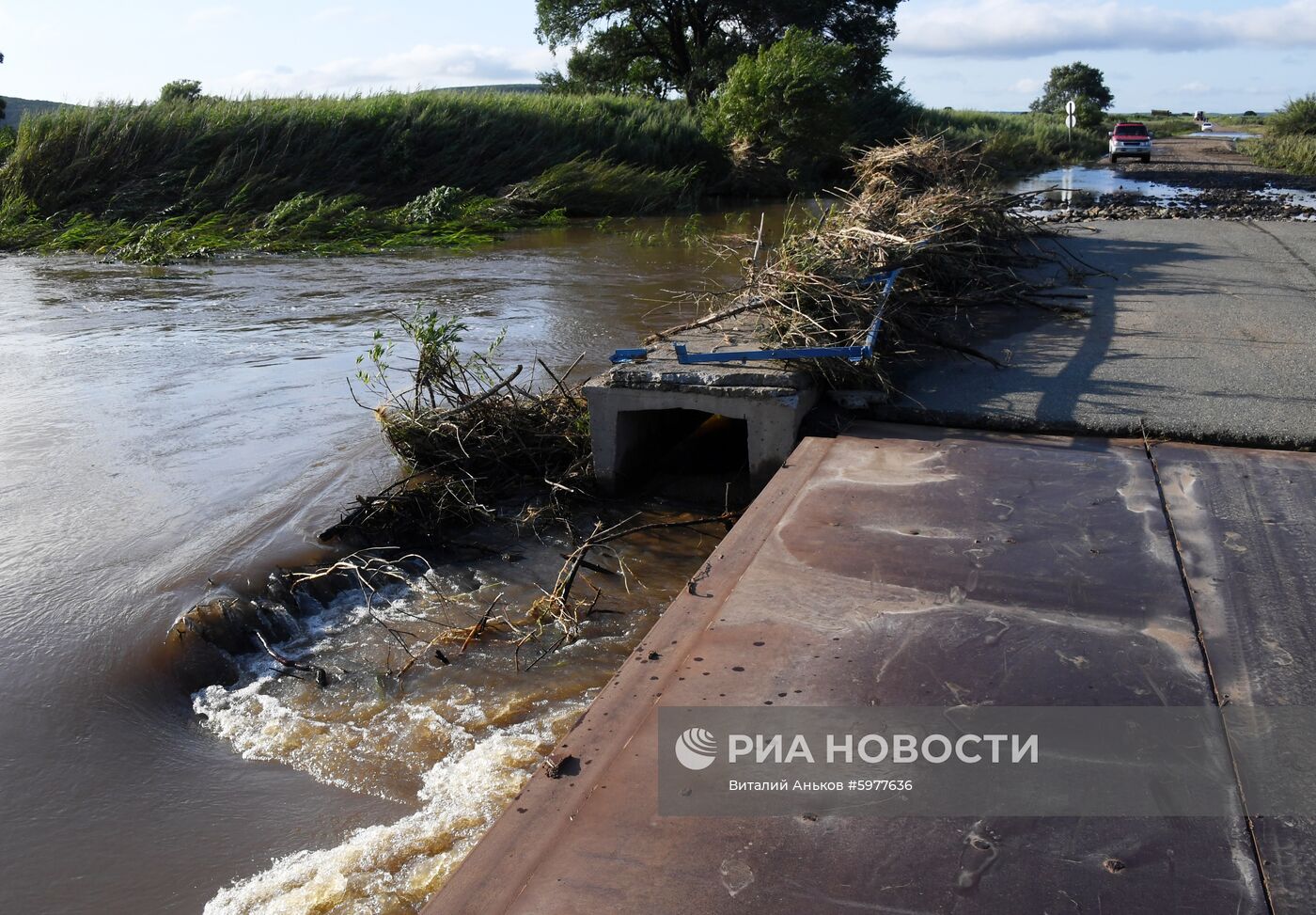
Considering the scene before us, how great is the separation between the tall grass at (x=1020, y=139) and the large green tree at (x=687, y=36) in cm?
415

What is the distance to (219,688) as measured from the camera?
13.2 feet

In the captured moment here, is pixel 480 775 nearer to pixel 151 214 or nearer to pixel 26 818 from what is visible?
pixel 26 818

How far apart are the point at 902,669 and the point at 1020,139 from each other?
4296 centimetres

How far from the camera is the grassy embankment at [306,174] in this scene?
17.3 metres

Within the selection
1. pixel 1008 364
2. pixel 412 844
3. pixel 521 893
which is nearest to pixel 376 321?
pixel 1008 364

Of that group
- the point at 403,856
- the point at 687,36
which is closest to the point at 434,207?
the point at 403,856

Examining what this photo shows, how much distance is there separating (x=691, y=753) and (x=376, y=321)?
896cm

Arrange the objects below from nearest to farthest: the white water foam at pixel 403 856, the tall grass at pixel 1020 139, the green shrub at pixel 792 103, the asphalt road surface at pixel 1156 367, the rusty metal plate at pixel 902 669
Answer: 1. the rusty metal plate at pixel 902 669
2. the white water foam at pixel 403 856
3. the asphalt road surface at pixel 1156 367
4. the green shrub at pixel 792 103
5. the tall grass at pixel 1020 139

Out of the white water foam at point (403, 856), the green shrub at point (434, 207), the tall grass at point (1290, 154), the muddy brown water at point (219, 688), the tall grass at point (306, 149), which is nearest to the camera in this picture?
the white water foam at point (403, 856)

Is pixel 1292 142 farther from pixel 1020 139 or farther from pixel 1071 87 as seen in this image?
pixel 1071 87

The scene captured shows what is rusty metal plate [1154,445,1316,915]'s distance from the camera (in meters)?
2.19

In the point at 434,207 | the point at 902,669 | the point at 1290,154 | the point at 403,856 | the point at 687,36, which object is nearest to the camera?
the point at 902,669

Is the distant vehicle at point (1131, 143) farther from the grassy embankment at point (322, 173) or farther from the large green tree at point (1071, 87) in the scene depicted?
the large green tree at point (1071, 87)

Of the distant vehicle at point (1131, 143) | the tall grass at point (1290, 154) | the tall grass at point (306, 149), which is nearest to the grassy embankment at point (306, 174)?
the tall grass at point (306, 149)
